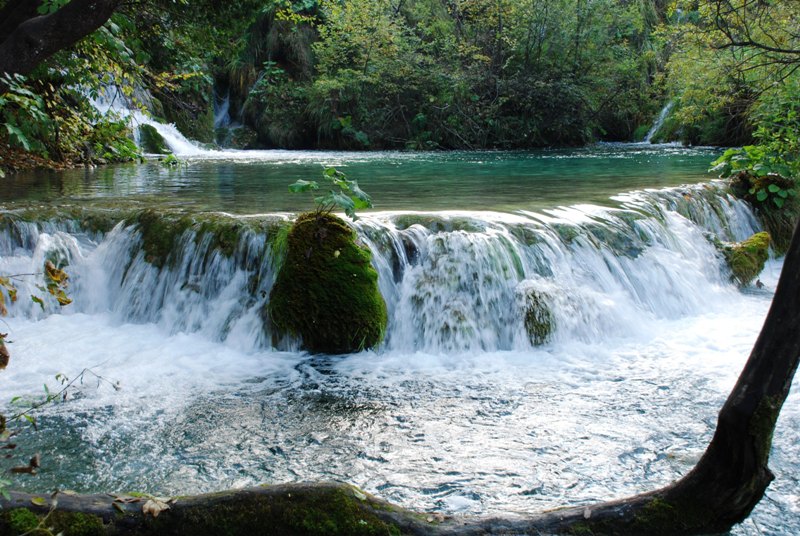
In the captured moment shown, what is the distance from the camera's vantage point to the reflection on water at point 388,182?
30.3 ft

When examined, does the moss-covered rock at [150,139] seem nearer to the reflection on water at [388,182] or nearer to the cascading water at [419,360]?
the reflection on water at [388,182]

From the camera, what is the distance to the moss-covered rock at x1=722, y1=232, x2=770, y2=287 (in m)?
9.30

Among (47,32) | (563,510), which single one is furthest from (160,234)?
(563,510)

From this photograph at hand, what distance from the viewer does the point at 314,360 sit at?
6.17 meters

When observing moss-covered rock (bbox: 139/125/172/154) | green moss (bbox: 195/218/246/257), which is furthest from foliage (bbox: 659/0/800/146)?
moss-covered rock (bbox: 139/125/172/154)

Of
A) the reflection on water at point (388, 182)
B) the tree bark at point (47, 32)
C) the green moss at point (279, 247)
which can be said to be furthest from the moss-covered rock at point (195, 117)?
the tree bark at point (47, 32)

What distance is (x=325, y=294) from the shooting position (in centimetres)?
639

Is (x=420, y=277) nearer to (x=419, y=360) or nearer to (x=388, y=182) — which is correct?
(x=419, y=360)

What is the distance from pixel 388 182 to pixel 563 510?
10.2m

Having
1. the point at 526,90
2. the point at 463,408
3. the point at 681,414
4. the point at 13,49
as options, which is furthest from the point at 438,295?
the point at 526,90

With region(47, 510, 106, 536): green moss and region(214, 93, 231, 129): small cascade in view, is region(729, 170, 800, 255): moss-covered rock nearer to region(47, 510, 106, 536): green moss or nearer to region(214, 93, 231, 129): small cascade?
region(47, 510, 106, 536): green moss

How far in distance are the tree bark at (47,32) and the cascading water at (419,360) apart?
2369 mm

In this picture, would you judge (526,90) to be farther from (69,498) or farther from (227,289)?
(69,498)

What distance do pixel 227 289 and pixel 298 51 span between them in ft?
74.3
